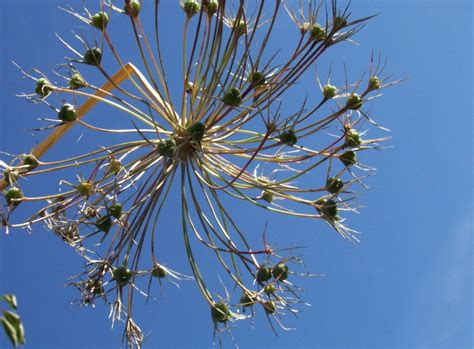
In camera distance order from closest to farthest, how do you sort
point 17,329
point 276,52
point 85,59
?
point 17,329, point 276,52, point 85,59

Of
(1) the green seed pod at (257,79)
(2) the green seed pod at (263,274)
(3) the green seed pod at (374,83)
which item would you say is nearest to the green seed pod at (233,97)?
(1) the green seed pod at (257,79)

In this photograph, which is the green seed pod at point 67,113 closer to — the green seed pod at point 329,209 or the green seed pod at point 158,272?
the green seed pod at point 158,272

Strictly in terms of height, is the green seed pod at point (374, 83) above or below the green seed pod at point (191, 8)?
above

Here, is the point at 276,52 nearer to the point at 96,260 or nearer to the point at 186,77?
the point at 186,77

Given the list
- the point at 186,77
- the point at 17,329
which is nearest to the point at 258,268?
the point at 186,77

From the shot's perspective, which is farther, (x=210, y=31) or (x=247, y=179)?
(x=247, y=179)

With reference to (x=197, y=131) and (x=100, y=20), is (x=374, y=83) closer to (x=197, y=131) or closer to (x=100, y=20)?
(x=197, y=131)

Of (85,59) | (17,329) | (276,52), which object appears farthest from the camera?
(85,59)
